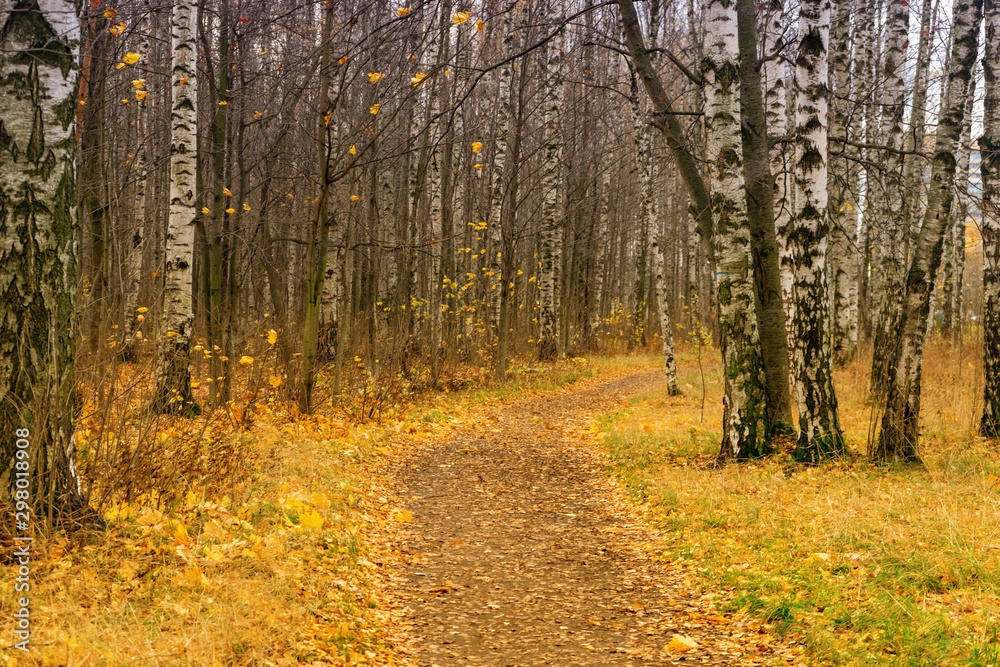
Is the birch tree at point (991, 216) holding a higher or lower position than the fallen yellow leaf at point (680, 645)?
higher

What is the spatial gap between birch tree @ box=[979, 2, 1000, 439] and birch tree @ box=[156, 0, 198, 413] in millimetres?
10205

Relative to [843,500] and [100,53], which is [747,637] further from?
[100,53]

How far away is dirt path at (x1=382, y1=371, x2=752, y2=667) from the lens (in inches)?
176

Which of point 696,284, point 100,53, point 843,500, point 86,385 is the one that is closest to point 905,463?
point 843,500

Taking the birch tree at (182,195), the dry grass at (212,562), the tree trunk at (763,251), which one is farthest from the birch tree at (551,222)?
the dry grass at (212,562)

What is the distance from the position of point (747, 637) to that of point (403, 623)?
233 centimetres

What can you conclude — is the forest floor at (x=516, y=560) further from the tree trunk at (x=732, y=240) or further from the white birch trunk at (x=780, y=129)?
the white birch trunk at (x=780, y=129)

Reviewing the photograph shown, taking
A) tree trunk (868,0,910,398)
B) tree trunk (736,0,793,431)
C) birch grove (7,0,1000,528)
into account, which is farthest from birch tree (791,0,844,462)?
tree trunk (868,0,910,398)

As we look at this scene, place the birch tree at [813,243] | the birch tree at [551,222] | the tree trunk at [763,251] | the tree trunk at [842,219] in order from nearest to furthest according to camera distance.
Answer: the birch tree at [813,243] → the tree trunk at [763,251] → the tree trunk at [842,219] → the birch tree at [551,222]

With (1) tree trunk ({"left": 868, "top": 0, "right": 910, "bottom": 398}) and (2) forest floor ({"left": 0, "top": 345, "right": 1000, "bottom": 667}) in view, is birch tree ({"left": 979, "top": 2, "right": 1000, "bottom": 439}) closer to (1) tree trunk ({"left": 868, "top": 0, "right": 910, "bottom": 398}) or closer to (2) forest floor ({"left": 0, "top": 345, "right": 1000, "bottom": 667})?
(2) forest floor ({"left": 0, "top": 345, "right": 1000, "bottom": 667})

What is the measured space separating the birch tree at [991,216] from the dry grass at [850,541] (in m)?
0.47

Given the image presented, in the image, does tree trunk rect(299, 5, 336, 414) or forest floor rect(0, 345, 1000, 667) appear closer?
forest floor rect(0, 345, 1000, 667)

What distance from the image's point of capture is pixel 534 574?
5.76m

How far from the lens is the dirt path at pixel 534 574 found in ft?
14.7
